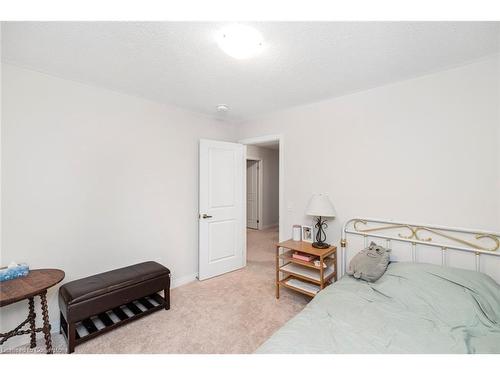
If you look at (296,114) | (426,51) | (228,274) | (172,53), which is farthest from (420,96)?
(228,274)

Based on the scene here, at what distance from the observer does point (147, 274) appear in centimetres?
212

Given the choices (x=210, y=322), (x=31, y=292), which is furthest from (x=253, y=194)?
(x=31, y=292)

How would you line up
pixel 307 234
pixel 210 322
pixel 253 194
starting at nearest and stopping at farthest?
pixel 210 322
pixel 307 234
pixel 253 194

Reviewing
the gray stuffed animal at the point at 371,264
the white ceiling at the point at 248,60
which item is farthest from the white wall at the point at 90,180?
the gray stuffed animal at the point at 371,264

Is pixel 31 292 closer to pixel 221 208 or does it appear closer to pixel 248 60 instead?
pixel 221 208

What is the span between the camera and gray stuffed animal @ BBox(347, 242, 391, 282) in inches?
72.9

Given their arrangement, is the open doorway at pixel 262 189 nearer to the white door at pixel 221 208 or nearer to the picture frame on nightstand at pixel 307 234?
the white door at pixel 221 208

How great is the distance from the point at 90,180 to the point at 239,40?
1968 mm

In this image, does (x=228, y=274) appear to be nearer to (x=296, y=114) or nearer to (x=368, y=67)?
(x=296, y=114)

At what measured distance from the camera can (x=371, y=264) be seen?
6.23ft

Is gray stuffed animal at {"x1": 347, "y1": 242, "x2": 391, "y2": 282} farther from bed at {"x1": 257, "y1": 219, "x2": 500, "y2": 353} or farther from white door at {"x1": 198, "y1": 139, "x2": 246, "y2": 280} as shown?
white door at {"x1": 198, "y1": 139, "x2": 246, "y2": 280}

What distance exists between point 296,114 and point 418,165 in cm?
151

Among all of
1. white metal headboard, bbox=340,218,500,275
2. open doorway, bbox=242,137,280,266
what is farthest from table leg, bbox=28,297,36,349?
open doorway, bbox=242,137,280,266

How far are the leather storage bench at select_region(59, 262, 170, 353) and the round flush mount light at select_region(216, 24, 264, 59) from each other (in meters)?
2.16
